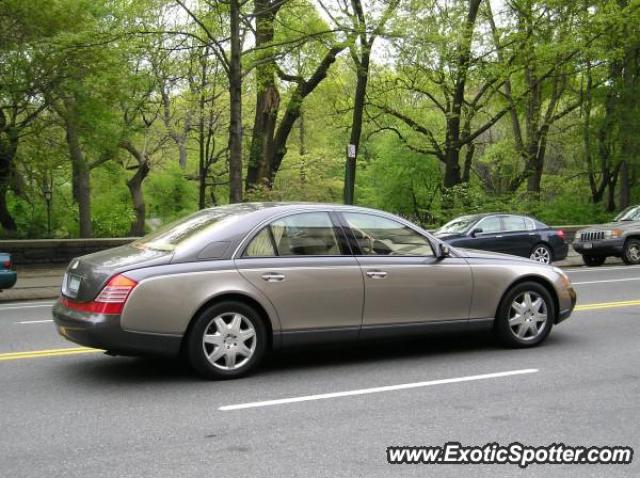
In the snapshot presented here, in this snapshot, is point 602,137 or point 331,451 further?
point 602,137

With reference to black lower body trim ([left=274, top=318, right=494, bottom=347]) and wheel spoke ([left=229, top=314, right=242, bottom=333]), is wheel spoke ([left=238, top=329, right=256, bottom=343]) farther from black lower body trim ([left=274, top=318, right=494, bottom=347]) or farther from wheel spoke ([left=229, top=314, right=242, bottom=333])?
black lower body trim ([left=274, top=318, right=494, bottom=347])

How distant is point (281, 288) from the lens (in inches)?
254

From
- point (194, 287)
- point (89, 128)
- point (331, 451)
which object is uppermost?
point (89, 128)

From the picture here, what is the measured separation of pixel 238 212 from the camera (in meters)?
6.89

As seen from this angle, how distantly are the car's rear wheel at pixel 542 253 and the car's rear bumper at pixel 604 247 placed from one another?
1.48 metres

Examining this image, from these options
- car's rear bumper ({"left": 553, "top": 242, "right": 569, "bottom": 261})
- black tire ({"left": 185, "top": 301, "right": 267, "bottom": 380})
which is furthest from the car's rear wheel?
black tire ({"left": 185, "top": 301, "right": 267, "bottom": 380})

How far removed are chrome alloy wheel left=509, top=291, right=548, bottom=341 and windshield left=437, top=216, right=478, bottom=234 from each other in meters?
10.5

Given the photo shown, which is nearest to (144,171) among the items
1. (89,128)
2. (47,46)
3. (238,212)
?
(89,128)

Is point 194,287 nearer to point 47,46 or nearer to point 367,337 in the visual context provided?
point 367,337

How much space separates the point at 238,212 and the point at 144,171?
3686 centimetres

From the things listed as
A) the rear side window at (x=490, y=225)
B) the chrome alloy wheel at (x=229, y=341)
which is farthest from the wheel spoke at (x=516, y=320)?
the rear side window at (x=490, y=225)

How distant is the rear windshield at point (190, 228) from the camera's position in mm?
6613

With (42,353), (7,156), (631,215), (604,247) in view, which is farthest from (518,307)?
(7,156)

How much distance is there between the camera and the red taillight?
5.94 meters
